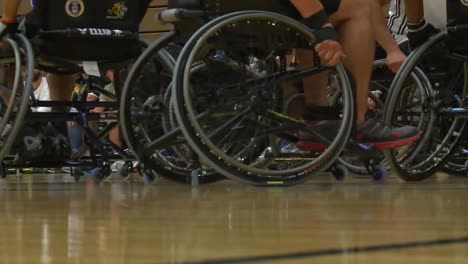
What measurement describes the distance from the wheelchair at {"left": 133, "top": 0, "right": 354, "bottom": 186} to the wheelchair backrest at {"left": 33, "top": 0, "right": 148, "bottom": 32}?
0.39 m

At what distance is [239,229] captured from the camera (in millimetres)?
984

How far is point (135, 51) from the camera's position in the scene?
2.33m

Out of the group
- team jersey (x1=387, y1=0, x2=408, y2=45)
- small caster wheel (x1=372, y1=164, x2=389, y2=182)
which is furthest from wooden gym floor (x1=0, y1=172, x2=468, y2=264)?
team jersey (x1=387, y1=0, x2=408, y2=45)

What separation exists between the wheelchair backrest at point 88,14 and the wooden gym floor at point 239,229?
2.22ft

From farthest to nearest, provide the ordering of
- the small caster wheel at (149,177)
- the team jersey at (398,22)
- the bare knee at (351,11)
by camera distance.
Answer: the team jersey at (398,22) < the small caster wheel at (149,177) < the bare knee at (351,11)

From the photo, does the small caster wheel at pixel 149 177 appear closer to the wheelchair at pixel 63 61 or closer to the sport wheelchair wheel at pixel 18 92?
the wheelchair at pixel 63 61

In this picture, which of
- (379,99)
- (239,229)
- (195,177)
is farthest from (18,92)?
(379,99)

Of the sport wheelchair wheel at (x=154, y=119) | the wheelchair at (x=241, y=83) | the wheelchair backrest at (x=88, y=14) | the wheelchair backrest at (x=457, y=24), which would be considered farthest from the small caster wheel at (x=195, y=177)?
the wheelchair backrest at (x=457, y=24)

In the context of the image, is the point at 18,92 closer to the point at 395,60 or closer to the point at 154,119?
the point at 154,119

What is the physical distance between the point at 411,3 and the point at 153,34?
442 centimetres

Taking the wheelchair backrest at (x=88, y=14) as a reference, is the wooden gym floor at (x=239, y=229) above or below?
below

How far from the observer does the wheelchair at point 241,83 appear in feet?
5.53

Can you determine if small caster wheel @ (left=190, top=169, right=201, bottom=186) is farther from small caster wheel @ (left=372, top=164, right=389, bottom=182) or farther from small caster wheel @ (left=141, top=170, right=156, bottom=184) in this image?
small caster wheel @ (left=372, top=164, right=389, bottom=182)

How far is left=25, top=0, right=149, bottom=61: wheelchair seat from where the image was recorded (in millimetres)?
2152
